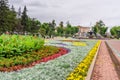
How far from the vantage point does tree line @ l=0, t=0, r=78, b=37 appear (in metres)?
64.4

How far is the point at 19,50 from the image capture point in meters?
12.8

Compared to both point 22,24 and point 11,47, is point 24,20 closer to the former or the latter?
point 22,24

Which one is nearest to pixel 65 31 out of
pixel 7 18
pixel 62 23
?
pixel 62 23

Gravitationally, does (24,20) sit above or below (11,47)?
above

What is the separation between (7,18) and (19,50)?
54801mm

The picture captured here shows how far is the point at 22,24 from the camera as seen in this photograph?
88250 millimetres

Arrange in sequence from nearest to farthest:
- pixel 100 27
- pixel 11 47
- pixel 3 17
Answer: pixel 11 47, pixel 3 17, pixel 100 27

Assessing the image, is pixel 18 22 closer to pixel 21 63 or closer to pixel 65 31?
pixel 65 31

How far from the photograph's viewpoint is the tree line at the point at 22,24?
64438mm

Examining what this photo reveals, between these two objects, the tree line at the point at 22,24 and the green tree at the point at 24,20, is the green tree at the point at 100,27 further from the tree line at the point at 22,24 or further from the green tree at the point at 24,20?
the green tree at the point at 24,20

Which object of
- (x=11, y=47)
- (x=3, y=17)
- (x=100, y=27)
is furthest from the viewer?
(x=100, y=27)

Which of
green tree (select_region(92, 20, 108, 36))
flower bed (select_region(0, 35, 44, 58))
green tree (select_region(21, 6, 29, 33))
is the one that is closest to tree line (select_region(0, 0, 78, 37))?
green tree (select_region(21, 6, 29, 33))

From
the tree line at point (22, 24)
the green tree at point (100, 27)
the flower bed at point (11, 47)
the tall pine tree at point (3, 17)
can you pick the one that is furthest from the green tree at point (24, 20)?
the flower bed at point (11, 47)

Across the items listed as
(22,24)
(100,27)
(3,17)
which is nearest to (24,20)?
(22,24)
